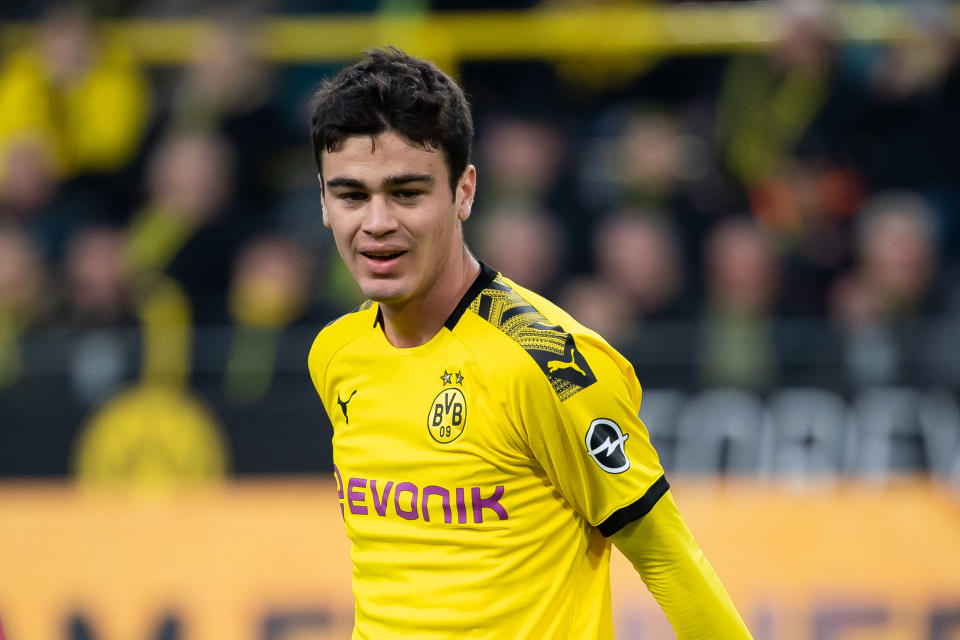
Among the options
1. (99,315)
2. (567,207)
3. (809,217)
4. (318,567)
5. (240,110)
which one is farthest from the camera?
(240,110)

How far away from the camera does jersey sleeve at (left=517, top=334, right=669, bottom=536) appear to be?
7.20 feet

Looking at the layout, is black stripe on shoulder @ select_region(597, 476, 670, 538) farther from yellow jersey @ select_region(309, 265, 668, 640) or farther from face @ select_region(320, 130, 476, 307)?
face @ select_region(320, 130, 476, 307)

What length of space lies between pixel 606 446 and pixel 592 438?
0.03 m

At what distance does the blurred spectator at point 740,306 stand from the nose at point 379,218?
396 centimetres

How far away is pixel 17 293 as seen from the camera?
22.7 feet

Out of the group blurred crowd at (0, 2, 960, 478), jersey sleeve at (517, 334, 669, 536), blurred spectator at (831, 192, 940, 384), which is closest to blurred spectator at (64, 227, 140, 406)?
blurred crowd at (0, 2, 960, 478)

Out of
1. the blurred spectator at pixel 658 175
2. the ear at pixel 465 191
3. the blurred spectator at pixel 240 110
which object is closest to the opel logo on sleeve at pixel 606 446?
the ear at pixel 465 191

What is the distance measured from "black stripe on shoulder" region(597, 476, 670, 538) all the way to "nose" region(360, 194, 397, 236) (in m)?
0.63

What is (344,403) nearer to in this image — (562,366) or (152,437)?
(562,366)

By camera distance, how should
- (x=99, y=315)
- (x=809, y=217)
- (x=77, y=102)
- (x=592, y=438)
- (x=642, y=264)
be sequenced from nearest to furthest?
(x=592, y=438), (x=642, y=264), (x=99, y=315), (x=809, y=217), (x=77, y=102)

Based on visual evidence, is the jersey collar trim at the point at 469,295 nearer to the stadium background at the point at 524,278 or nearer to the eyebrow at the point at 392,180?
the eyebrow at the point at 392,180

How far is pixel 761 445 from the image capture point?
19.1 ft

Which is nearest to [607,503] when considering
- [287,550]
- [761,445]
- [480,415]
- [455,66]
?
[480,415]

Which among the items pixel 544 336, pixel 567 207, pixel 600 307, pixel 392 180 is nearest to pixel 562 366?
pixel 544 336
